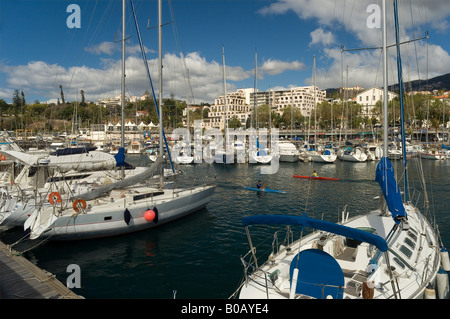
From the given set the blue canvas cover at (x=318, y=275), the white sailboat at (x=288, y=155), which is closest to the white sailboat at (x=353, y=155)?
the white sailboat at (x=288, y=155)

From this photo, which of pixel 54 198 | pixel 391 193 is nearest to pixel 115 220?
pixel 54 198

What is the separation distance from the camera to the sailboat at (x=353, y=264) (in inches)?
329

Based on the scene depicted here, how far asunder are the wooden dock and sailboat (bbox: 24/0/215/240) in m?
2.68

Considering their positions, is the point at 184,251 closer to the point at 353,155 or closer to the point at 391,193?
the point at 391,193

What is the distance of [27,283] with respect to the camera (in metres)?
11.4

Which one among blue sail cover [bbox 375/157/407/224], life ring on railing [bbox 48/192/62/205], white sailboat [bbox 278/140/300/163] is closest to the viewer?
blue sail cover [bbox 375/157/407/224]

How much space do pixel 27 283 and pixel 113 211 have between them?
281 inches

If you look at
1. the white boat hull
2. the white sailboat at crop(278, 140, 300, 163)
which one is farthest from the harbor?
the white boat hull

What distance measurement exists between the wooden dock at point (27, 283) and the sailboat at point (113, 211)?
2.68m

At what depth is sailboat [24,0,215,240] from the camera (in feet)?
56.2

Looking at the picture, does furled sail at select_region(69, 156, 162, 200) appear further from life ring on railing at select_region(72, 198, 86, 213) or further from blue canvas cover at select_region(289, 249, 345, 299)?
blue canvas cover at select_region(289, 249, 345, 299)

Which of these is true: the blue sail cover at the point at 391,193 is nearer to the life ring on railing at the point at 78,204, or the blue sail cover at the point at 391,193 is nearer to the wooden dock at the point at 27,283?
the wooden dock at the point at 27,283

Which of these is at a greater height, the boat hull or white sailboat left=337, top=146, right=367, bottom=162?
white sailboat left=337, top=146, right=367, bottom=162
